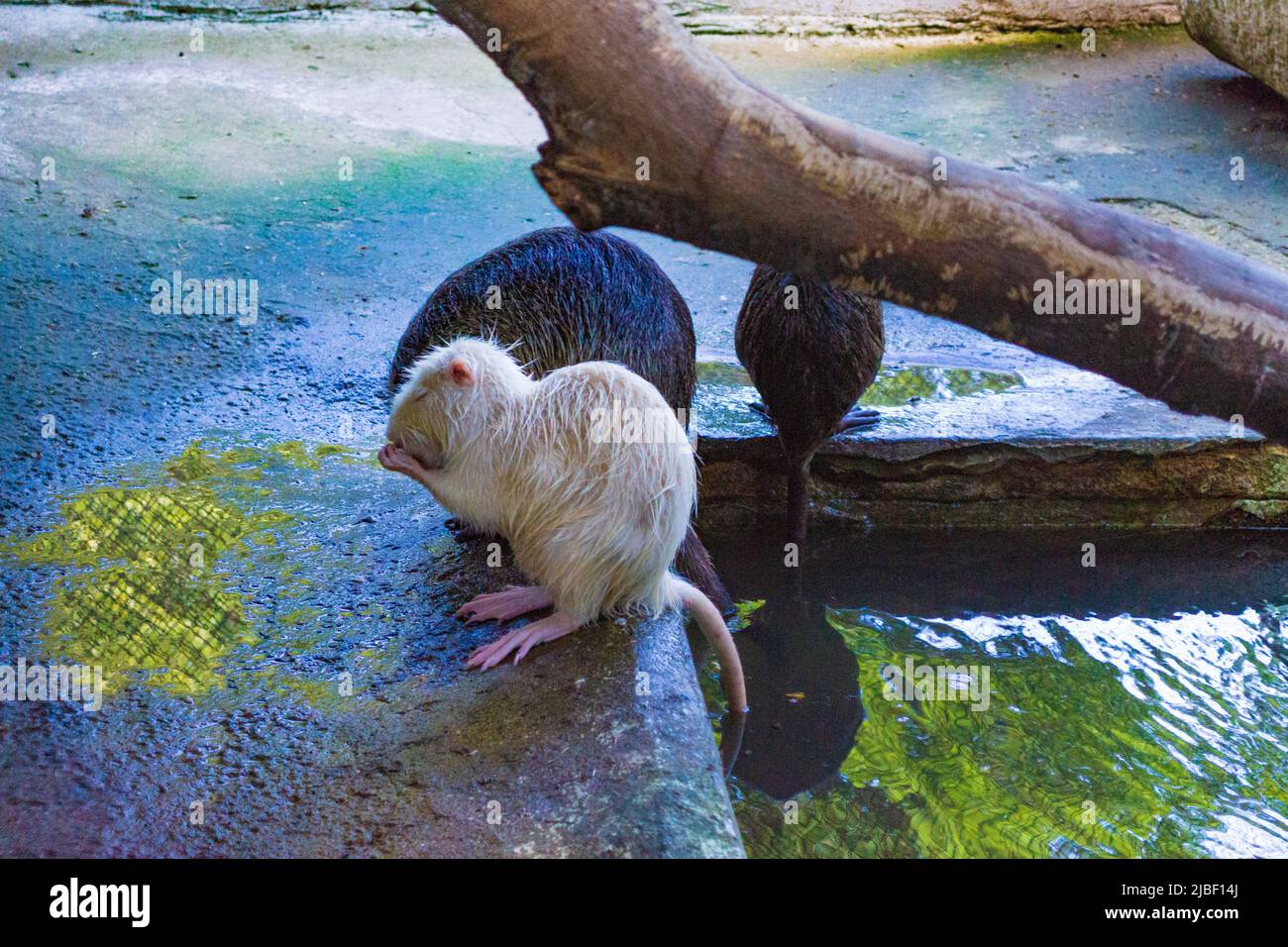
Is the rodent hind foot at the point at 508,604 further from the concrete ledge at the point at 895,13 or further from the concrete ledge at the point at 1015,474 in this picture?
the concrete ledge at the point at 895,13

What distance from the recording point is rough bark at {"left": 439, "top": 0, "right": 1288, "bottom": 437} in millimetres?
2043

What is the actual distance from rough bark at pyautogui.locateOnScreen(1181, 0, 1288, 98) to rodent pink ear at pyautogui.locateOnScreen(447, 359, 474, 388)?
6.61 m

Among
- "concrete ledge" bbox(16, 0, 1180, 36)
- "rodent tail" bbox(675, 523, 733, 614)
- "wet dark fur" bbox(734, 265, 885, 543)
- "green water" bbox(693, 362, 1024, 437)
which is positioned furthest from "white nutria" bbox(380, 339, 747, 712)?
"concrete ledge" bbox(16, 0, 1180, 36)

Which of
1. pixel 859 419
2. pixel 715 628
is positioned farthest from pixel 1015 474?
pixel 715 628

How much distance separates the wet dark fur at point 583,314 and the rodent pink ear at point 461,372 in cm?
64

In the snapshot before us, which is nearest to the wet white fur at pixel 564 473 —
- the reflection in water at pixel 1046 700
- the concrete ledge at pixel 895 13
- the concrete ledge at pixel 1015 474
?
the reflection in water at pixel 1046 700

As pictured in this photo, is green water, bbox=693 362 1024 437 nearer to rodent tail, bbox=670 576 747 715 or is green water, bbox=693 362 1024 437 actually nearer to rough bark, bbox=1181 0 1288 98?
rodent tail, bbox=670 576 747 715

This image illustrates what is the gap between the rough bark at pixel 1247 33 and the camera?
736cm

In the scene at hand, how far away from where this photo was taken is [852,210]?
7.06ft

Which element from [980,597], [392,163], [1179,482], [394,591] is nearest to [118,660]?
[394,591]

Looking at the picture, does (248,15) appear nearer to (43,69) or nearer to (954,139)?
(43,69)

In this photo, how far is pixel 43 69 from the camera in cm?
744

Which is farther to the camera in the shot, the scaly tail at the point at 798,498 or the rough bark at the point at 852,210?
the scaly tail at the point at 798,498

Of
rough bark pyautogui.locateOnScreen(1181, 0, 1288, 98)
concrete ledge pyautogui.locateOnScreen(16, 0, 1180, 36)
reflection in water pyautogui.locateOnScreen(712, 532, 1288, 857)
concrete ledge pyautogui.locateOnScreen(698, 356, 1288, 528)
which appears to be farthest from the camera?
concrete ledge pyautogui.locateOnScreen(16, 0, 1180, 36)
